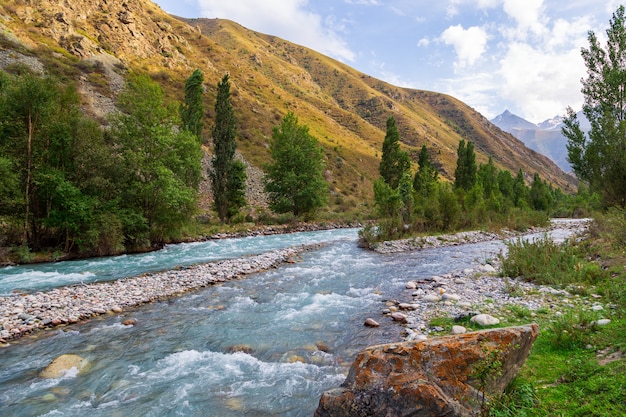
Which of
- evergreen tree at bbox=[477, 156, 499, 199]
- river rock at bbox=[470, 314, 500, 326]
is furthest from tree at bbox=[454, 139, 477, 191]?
river rock at bbox=[470, 314, 500, 326]

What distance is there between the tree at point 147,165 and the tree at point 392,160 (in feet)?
98.1

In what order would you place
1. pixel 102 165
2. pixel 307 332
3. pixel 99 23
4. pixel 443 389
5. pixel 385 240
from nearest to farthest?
1. pixel 443 389
2. pixel 307 332
3. pixel 102 165
4. pixel 385 240
5. pixel 99 23

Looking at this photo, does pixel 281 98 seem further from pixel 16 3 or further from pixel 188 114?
pixel 188 114

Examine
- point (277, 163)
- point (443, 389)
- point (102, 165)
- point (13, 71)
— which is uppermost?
point (13, 71)

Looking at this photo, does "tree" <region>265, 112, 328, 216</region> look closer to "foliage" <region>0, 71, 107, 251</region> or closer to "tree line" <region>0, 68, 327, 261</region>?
"tree line" <region>0, 68, 327, 261</region>

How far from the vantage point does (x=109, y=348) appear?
27.4 ft

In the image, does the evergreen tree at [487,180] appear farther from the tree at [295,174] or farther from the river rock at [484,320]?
the river rock at [484,320]

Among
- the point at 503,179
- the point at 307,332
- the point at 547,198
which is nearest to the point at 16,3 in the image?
the point at 307,332

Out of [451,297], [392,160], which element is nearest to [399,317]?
[451,297]

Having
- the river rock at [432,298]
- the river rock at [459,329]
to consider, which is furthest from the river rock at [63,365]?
the river rock at [432,298]

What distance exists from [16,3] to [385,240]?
8830cm

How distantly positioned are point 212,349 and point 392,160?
4295cm

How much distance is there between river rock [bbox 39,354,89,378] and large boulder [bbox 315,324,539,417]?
609 cm

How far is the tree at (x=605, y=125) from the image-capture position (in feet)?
58.7
